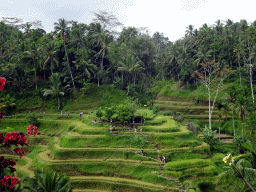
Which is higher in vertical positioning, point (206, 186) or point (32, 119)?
point (32, 119)

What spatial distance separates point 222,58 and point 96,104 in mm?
33735

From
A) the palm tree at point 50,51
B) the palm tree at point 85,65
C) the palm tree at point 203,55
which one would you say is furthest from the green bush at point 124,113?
the palm tree at point 203,55

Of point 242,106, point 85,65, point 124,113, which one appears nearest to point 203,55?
point 242,106

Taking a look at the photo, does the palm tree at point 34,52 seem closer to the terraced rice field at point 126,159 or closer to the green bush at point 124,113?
the terraced rice field at point 126,159

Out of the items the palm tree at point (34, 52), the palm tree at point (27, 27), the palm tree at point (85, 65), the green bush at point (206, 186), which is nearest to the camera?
the green bush at point (206, 186)

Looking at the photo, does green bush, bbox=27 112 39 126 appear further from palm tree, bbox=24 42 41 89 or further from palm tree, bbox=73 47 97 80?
palm tree, bbox=73 47 97 80

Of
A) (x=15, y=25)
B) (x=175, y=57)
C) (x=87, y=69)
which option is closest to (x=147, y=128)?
(x=87, y=69)

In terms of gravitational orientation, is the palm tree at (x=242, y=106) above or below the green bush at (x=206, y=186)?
above

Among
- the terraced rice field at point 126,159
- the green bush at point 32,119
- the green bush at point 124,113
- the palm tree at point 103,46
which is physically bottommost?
the terraced rice field at point 126,159

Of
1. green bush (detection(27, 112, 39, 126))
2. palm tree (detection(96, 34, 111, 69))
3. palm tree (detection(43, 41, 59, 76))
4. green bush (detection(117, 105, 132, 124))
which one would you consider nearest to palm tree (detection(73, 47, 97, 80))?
palm tree (detection(96, 34, 111, 69))

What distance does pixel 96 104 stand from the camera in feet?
126

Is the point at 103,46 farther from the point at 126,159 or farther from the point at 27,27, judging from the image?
the point at 126,159

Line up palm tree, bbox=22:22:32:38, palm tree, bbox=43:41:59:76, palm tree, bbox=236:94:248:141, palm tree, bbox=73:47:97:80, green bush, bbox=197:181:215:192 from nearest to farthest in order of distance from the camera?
1. green bush, bbox=197:181:215:192
2. palm tree, bbox=236:94:248:141
3. palm tree, bbox=43:41:59:76
4. palm tree, bbox=73:47:97:80
5. palm tree, bbox=22:22:32:38

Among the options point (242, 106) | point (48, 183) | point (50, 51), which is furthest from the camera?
point (50, 51)
